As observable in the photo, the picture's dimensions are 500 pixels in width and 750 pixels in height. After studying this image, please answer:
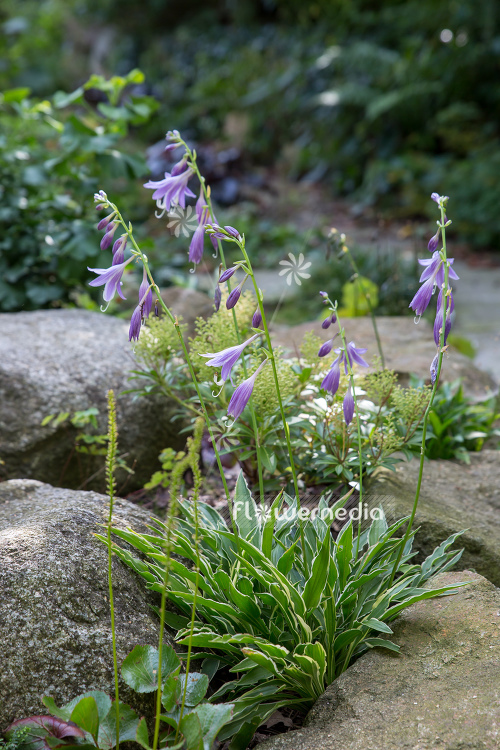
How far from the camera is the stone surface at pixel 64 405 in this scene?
9.20 ft

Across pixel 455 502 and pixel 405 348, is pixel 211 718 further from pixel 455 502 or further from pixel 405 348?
pixel 405 348

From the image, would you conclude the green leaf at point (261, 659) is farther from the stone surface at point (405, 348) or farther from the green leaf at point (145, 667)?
the stone surface at point (405, 348)

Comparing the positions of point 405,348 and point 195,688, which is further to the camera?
point 405,348

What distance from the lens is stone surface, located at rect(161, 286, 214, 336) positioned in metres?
4.03

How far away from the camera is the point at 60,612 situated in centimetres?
164

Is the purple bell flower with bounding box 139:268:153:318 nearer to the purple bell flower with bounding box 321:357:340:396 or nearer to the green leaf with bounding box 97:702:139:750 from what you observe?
the purple bell flower with bounding box 321:357:340:396

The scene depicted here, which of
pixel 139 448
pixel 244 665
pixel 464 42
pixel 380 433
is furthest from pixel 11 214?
pixel 464 42

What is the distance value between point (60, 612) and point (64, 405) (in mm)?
1338

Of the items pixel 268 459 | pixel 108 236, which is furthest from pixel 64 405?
pixel 108 236

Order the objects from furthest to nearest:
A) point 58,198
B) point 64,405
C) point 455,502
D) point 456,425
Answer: point 58,198
point 456,425
point 64,405
point 455,502

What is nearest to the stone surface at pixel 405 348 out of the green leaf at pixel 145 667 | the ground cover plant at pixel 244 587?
the ground cover plant at pixel 244 587

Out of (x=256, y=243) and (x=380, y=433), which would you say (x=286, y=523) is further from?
(x=256, y=243)

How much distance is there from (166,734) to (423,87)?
845cm

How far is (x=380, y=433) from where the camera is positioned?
92.4 inches
